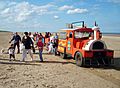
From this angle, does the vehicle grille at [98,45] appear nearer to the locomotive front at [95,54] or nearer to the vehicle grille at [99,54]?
the locomotive front at [95,54]

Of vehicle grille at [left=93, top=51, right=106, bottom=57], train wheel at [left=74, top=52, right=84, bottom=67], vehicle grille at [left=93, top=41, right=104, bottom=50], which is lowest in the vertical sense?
train wheel at [left=74, top=52, right=84, bottom=67]

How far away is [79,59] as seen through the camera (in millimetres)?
15109

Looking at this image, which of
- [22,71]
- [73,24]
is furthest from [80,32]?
[22,71]

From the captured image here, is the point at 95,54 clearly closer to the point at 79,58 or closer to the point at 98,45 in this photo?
the point at 98,45

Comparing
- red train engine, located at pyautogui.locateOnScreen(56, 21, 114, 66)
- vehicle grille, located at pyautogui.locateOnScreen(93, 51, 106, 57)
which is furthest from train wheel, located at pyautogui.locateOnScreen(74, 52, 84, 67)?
vehicle grille, located at pyautogui.locateOnScreen(93, 51, 106, 57)

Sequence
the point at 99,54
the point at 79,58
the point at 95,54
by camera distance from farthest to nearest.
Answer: the point at 79,58
the point at 99,54
the point at 95,54

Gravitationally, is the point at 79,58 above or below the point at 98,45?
below

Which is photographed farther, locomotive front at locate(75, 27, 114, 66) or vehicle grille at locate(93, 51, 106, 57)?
vehicle grille at locate(93, 51, 106, 57)

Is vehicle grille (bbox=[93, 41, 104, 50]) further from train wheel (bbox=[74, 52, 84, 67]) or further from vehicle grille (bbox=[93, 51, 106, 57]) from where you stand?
train wheel (bbox=[74, 52, 84, 67])

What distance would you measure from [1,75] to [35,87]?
2.49m

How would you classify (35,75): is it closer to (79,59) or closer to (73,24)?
(79,59)

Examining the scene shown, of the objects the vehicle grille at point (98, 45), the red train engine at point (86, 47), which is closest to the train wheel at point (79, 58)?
the red train engine at point (86, 47)

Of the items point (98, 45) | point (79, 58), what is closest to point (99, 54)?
point (98, 45)

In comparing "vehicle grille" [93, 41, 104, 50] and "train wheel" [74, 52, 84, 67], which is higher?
"vehicle grille" [93, 41, 104, 50]
